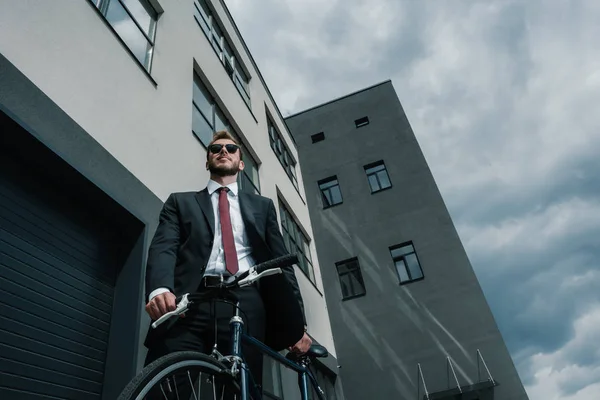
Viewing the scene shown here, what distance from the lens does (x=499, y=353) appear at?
1195 cm

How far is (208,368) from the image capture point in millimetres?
1836

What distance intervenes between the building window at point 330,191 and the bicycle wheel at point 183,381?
573 inches

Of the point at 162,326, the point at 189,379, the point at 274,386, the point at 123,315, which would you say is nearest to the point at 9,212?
the point at 123,315

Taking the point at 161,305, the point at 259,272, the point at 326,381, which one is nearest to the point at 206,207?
the point at 259,272

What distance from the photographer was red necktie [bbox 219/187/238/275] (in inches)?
94.0

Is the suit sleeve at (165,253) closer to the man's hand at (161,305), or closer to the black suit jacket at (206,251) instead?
the black suit jacket at (206,251)

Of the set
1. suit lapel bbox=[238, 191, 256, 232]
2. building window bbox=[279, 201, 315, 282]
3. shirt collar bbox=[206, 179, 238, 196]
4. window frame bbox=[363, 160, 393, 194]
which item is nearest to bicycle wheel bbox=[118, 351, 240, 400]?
suit lapel bbox=[238, 191, 256, 232]

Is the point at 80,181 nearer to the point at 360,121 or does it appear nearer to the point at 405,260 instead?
the point at 405,260

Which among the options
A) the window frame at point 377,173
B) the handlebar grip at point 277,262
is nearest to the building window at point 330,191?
the window frame at point 377,173

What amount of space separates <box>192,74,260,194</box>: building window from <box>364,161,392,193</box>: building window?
764cm

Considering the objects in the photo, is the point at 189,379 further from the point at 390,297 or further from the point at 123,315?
the point at 390,297

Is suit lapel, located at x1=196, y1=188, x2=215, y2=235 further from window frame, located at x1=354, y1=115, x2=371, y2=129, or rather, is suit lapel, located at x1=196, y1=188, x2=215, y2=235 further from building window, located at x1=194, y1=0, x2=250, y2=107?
window frame, located at x1=354, y1=115, x2=371, y2=129

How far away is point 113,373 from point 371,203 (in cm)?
1321

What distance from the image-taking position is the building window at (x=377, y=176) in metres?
16.2
